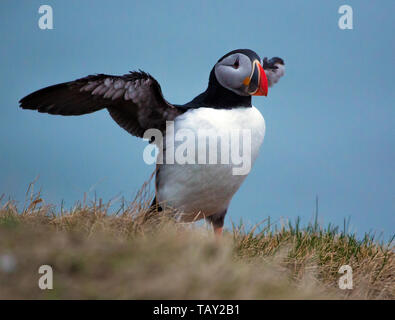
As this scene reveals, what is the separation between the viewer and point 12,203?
5.61 meters

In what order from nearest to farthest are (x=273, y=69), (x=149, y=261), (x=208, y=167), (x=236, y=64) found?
1. (x=149, y=261)
2. (x=208, y=167)
3. (x=236, y=64)
4. (x=273, y=69)

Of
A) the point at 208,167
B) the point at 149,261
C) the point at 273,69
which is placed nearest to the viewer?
the point at 149,261

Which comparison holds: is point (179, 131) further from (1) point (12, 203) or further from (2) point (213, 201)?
(1) point (12, 203)

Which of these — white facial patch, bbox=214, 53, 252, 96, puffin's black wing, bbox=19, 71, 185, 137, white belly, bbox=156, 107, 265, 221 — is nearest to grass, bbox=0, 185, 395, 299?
white belly, bbox=156, 107, 265, 221

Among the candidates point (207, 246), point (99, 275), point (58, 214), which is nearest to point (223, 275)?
point (207, 246)

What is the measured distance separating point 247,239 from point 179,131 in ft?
4.52

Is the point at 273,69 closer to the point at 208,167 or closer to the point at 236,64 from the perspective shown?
the point at 236,64

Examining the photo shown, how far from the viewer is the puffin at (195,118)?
17.1 feet

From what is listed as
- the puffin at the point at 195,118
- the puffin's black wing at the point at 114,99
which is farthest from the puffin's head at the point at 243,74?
the puffin's black wing at the point at 114,99

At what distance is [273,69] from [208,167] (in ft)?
7.56

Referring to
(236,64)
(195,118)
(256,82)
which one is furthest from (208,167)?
(236,64)

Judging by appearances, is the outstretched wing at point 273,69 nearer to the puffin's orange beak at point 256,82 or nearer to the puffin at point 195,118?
the puffin at point 195,118

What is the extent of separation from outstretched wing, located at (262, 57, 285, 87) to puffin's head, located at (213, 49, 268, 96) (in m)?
1.50

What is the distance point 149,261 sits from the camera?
3406 millimetres
